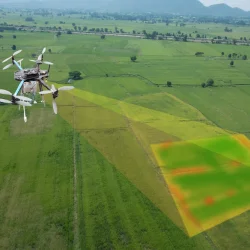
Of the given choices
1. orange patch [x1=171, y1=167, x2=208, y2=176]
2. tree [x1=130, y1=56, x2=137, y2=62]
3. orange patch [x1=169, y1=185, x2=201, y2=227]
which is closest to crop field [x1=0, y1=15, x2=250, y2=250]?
orange patch [x1=169, y1=185, x2=201, y2=227]

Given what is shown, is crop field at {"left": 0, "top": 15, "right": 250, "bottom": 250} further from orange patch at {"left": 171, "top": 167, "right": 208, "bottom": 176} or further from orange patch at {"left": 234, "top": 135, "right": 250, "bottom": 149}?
orange patch at {"left": 171, "top": 167, "right": 208, "bottom": 176}

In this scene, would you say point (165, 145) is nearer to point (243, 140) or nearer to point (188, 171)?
point (188, 171)

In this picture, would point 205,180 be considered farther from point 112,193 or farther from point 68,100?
point 68,100
